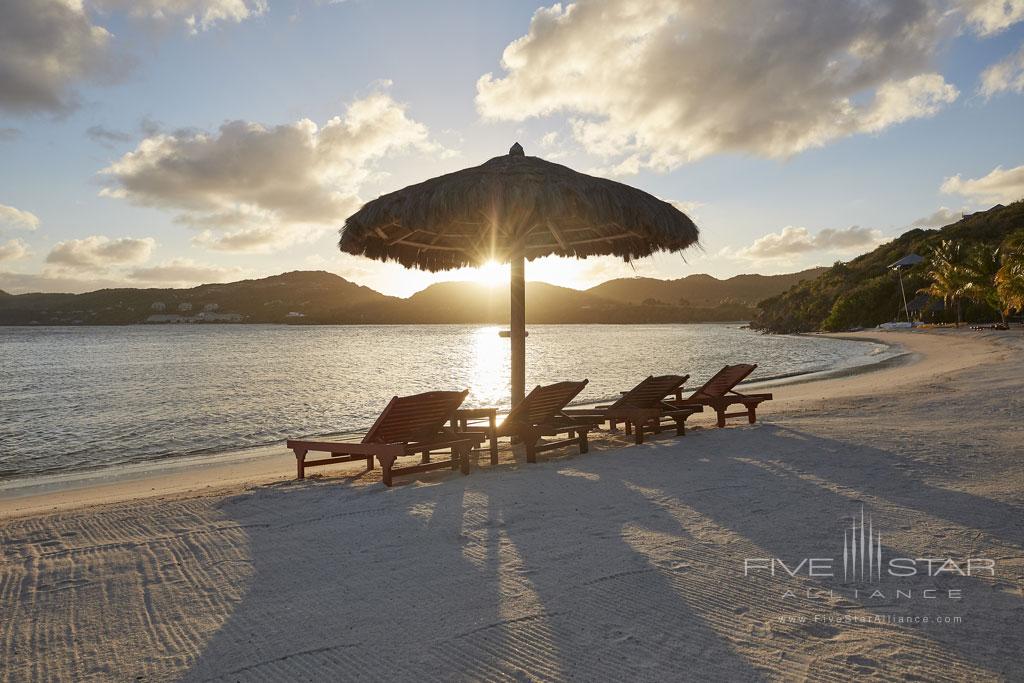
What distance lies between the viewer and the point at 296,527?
15.6 feet

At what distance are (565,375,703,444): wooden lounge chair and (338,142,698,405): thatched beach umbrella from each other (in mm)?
1191

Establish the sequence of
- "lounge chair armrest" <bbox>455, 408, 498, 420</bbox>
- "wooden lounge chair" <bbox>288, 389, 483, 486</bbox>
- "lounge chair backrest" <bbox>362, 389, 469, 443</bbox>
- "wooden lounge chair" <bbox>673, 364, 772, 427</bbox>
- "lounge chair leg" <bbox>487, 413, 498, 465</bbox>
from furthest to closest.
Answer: "wooden lounge chair" <bbox>673, 364, 772, 427</bbox>, "lounge chair armrest" <bbox>455, 408, 498, 420</bbox>, "lounge chair leg" <bbox>487, 413, 498, 465</bbox>, "lounge chair backrest" <bbox>362, 389, 469, 443</bbox>, "wooden lounge chair" <bbox>288, 389, 483, 486</bbox>

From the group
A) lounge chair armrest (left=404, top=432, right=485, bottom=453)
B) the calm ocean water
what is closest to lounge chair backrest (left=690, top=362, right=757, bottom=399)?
lounge chair armrest (left=404, top=432, right=485, bottom=453)

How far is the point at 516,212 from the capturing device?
6758 millimetres

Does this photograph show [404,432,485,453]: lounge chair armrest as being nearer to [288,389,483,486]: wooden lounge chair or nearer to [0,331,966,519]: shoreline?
[288,389,483,486]: wooden lounge chair

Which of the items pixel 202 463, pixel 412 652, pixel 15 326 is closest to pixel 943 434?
pixel 412 652

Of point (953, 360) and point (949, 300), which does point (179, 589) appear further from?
point (949, 300)

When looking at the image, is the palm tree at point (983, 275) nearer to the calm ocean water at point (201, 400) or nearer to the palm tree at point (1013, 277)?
the palm tree at point (1013, 277)

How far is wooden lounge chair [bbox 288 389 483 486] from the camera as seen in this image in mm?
6194

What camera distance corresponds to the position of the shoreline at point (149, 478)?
779cm

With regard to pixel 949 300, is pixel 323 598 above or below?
below

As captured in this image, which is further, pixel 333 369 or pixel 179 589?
pixel 333 369

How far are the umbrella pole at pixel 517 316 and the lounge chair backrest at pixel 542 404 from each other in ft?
2.07

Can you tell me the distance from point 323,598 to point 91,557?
2007mm
